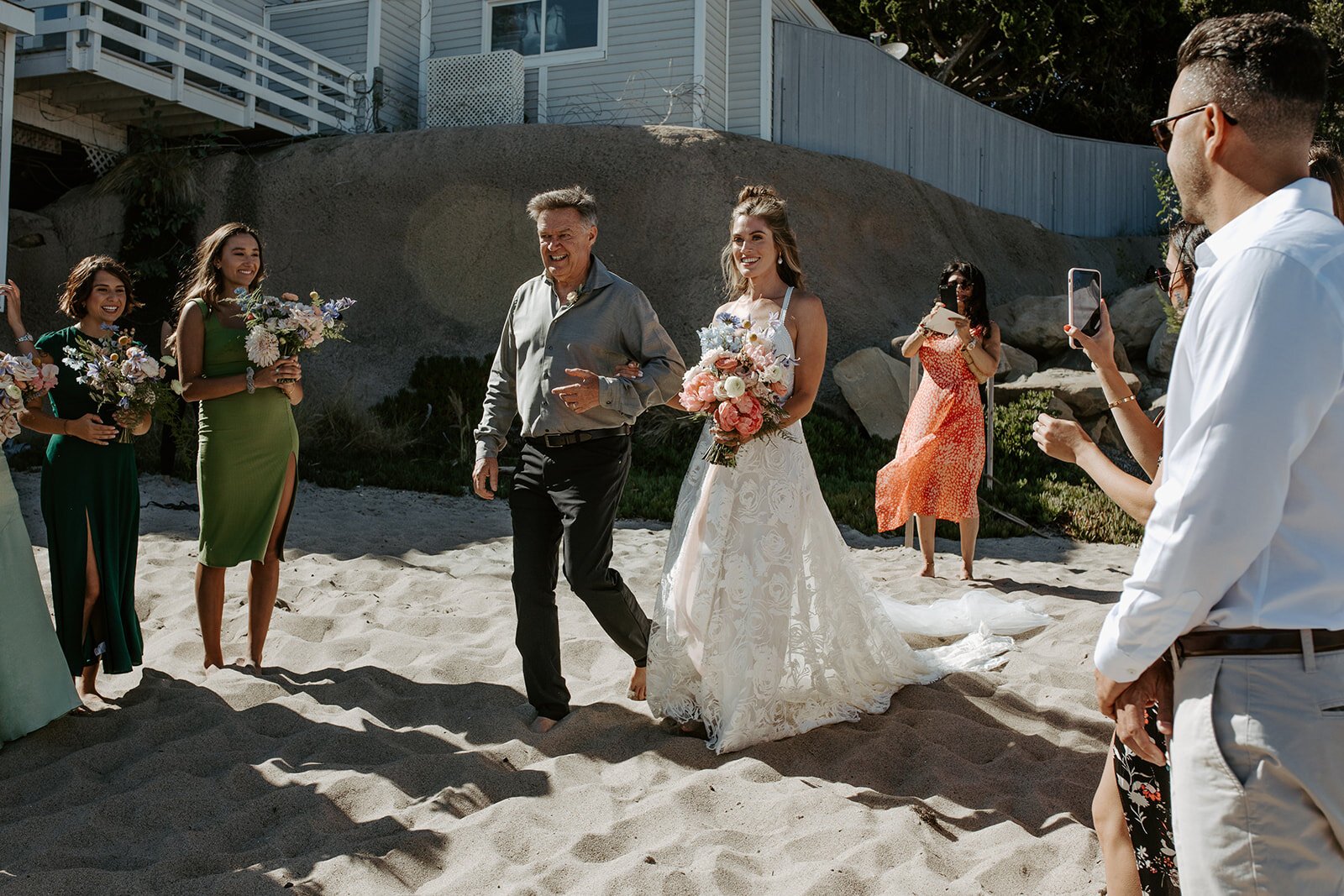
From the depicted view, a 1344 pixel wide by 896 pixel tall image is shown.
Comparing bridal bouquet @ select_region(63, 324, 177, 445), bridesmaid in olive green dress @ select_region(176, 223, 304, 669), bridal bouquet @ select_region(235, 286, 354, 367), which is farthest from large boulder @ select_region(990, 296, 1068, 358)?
bridal bouquet @ select_region(63, 324, 177, 445)

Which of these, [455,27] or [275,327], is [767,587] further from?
[455,27]

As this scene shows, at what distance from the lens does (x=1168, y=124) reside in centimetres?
198

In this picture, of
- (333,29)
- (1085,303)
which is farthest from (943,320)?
(333,29)

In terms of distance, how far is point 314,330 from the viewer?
5387 millimetres

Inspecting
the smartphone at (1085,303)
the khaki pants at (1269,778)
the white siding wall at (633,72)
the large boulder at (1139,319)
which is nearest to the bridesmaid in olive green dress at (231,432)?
the smartphone at (1085,303)

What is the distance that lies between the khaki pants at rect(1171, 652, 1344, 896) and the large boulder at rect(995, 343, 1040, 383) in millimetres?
11988

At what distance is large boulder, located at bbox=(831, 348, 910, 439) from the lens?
1259 cm

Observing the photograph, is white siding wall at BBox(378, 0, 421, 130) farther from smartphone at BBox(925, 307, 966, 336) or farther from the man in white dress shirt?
the man in white dress shirt

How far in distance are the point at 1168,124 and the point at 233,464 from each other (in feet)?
14.9

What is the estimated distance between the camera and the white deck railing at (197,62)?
1300 centimetres

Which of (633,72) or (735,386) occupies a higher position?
(633,72)

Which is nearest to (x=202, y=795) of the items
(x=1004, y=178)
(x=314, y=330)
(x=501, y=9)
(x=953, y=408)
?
(x=314, y=330)

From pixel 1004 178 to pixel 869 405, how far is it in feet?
26.4

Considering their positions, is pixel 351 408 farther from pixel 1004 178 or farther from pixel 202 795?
pixel 1004 178
